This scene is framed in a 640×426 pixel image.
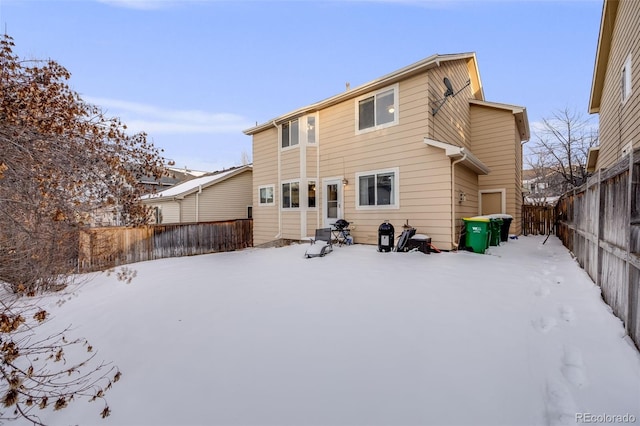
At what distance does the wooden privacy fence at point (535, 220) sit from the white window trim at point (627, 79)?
6647mm

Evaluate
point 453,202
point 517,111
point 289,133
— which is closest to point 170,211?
point 289,133

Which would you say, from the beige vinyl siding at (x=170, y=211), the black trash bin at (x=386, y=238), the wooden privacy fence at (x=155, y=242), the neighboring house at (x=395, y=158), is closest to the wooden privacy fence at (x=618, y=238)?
the neighboring house at (x=395, y=158)

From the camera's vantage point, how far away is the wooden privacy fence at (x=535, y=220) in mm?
12948

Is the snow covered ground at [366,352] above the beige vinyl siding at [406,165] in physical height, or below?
below

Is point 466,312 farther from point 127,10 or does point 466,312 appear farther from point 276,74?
point 276,74

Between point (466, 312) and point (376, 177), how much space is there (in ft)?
20.4

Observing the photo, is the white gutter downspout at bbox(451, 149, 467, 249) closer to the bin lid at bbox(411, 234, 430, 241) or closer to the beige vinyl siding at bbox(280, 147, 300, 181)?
the bin lid at bbox(411, 234, 430, 241)

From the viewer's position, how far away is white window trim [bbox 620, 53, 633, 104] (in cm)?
670

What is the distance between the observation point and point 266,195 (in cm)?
1281

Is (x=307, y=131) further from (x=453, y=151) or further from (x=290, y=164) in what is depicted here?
(x=453, y=151)

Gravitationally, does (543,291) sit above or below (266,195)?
below

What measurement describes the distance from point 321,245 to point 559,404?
6326mm

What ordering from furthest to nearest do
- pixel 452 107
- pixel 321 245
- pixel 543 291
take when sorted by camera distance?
pixel 452 107, pixel 321 245, pixel 543 291

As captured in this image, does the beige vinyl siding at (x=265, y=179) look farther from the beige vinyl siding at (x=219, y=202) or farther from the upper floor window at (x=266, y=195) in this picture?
the beige vinyl siding at (x=219, y=202)
